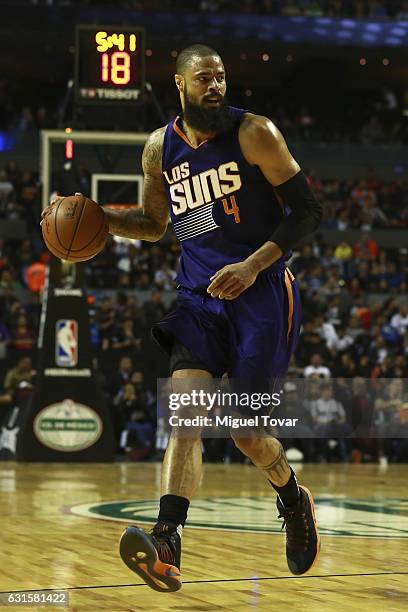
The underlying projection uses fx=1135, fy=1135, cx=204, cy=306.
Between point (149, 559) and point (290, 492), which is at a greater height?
point (290, 492)

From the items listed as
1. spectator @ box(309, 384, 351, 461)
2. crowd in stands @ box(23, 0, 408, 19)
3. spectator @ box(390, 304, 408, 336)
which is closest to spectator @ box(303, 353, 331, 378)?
spectator @ box(309, 384, 351, 461)

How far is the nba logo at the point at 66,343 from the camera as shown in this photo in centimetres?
1512

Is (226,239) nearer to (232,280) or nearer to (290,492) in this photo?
(232,280)

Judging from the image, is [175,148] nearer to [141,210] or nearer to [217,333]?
[141,210]

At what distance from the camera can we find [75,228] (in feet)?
16.7

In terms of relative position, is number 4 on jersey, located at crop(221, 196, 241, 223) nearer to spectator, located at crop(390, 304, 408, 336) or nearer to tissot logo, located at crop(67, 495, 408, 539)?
tissot logo, located at crop(67, 495, 408, 539)

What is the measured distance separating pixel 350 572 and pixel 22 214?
19275 mm

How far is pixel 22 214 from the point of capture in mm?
24047

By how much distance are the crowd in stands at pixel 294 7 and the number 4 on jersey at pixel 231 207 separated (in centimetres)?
2396

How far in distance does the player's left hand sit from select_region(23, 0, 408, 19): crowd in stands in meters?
24.3

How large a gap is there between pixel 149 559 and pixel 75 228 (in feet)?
5.13

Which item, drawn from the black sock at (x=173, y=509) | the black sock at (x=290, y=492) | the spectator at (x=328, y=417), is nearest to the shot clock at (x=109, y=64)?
the spectator at (x=328, y=417)
